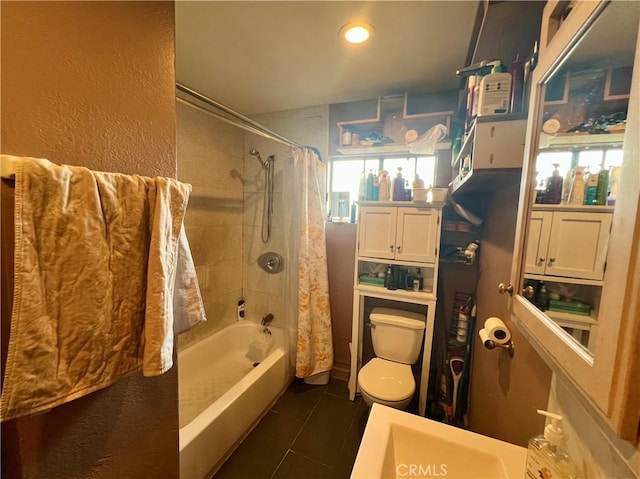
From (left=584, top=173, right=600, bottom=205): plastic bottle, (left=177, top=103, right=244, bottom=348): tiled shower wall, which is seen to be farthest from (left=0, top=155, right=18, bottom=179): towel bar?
(left=177, top=103, right=244, bottom=348): tiled shower wall

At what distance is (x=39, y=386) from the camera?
514 mm

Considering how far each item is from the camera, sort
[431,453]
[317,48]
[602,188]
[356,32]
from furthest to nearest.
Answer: [317,48] < [356,32] < [431,453] < [602,188]

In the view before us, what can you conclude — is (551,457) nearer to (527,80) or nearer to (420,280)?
(527,80)

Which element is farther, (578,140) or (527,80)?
(527,80)

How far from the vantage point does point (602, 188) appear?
0.48 m

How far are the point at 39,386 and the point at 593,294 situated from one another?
1083mm

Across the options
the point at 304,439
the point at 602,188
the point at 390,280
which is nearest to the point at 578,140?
the point at 602,188

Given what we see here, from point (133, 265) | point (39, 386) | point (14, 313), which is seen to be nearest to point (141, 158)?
point (133, 265)

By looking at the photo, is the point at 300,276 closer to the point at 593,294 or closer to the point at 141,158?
the point at 141,158

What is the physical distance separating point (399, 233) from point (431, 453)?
1.27 m

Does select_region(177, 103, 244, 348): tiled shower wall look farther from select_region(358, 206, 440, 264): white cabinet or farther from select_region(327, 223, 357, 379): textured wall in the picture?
select_region(358, 206, 440, 264): white cabinet

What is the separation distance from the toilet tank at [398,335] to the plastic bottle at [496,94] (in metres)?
1.42

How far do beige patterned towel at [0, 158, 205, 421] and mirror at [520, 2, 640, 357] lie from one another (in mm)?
916

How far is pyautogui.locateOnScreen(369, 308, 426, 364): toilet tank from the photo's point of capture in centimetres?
183
